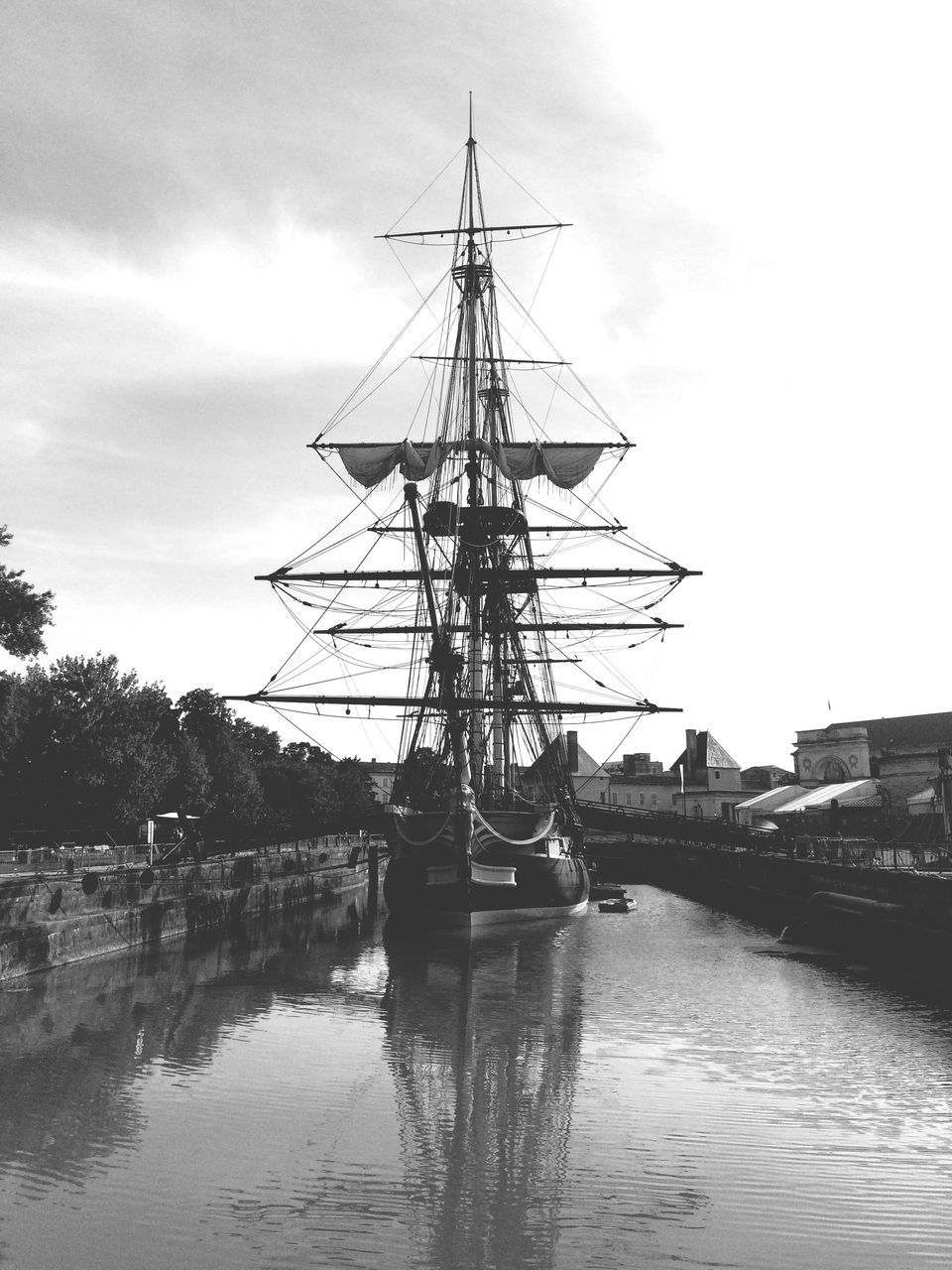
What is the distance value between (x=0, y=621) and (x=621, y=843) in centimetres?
4977

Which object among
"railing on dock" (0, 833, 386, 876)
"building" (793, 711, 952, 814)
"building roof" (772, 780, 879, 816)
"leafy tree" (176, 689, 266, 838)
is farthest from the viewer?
"building" (793, 711, 952, 814)

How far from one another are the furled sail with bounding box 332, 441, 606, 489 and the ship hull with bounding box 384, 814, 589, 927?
1595 cm

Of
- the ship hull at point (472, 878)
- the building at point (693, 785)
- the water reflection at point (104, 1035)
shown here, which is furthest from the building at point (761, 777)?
the water reflection at point (104, 1035)

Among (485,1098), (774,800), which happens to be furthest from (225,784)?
(485,1098)

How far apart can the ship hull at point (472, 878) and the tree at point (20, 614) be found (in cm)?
1430

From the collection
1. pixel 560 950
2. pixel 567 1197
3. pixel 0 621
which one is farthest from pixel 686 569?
pixel 567 1197

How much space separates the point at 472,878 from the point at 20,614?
1800 centimetres

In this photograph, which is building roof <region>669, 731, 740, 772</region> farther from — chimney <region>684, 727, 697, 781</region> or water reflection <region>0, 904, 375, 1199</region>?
water reflection <region>0, 904, 375, 1199</region>

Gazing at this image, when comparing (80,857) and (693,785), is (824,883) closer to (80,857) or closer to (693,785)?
(80,857)

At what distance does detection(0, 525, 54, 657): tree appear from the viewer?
121 ft

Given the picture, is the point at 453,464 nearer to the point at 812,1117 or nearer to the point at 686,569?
the point at 686,569

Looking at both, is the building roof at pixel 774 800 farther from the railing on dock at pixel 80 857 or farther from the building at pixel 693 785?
the railing on dock at pixel 80 857

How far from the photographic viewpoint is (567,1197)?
975 cm

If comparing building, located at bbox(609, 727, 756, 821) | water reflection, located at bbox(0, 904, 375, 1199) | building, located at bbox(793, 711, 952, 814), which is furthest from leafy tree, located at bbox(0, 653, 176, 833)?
A: building, located at bbox(609, 727, 756, 821)
